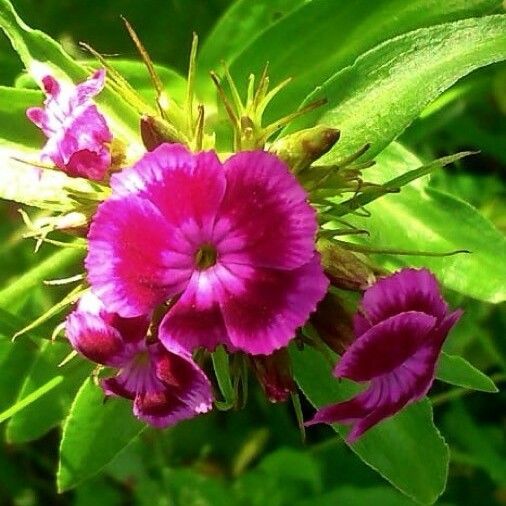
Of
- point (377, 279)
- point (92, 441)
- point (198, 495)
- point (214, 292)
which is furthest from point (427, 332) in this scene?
point (198, 495)

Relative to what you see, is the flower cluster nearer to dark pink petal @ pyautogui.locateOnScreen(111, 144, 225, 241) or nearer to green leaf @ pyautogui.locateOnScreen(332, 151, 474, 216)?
dark pink petal @ pyautogui.locateOnScreen(111, 144, 225, 241)

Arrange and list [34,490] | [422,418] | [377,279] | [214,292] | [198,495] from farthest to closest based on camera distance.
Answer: [34,490], [198,495], [422,418], [377,279], [214,292]

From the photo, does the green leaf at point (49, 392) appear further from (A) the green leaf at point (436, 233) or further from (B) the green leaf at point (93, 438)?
(A) the green leaf at point (436, 233)

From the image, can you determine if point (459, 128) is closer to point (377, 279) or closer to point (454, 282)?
point (454, 282)

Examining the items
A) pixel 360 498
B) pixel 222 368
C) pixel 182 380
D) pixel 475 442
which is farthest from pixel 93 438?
pixel 475 442

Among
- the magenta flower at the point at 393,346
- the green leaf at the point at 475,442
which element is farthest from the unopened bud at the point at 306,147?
the green leaf at the point at 475,442

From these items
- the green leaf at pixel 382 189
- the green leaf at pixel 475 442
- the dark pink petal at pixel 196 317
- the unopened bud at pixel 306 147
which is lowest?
the green leaf at pixel 475 442

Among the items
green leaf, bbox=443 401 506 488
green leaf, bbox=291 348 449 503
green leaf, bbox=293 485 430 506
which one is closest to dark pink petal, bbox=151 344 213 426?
green leaf, bbox=291 348 449 503
